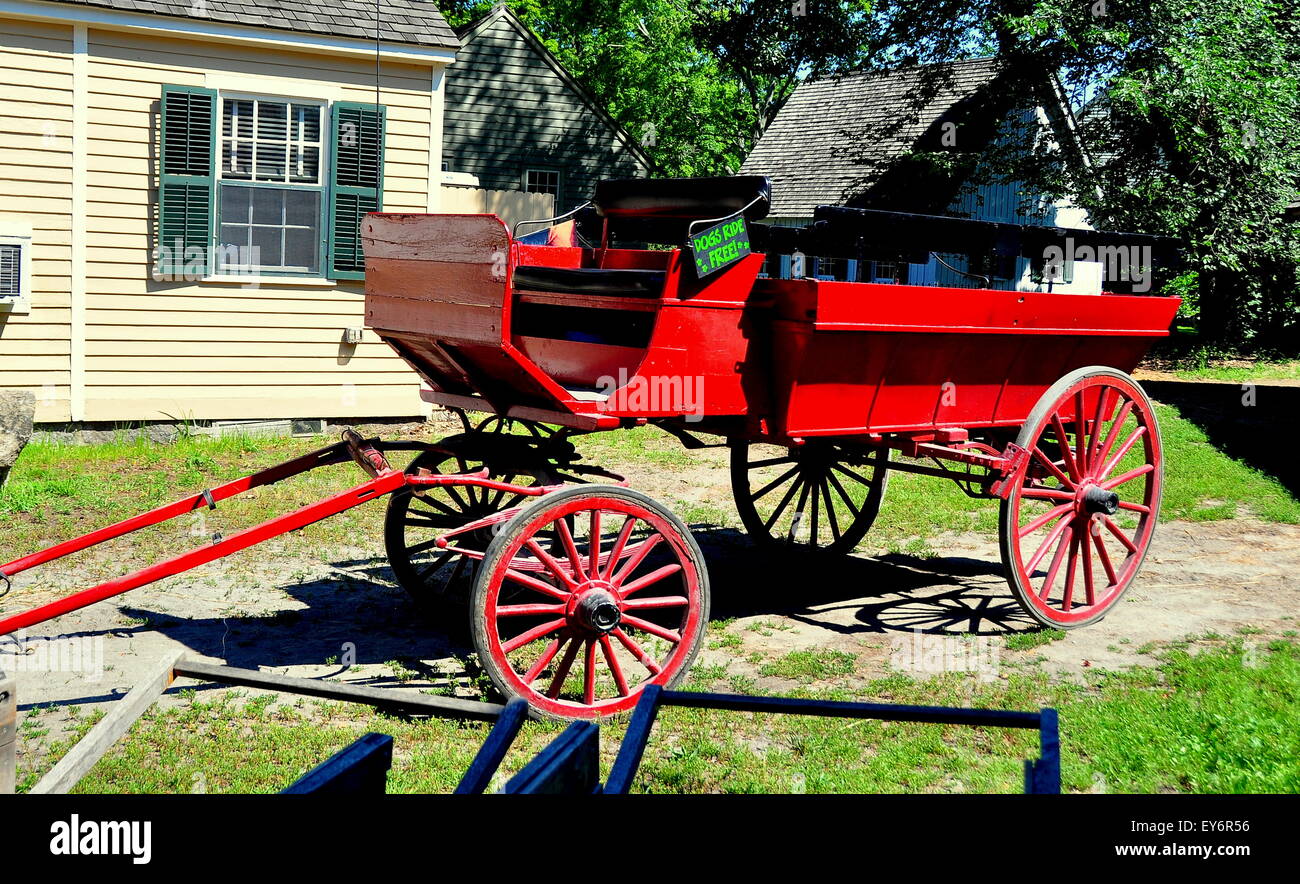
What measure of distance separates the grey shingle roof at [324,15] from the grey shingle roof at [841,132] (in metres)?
10.9

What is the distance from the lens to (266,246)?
11.6 m

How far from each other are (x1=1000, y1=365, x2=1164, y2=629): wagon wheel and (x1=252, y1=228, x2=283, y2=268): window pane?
24.6 feet

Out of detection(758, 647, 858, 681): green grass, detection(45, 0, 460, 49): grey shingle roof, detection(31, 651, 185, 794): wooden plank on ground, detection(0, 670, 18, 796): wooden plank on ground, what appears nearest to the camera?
detection(0, 670, 18, 796): wooden plank on ground

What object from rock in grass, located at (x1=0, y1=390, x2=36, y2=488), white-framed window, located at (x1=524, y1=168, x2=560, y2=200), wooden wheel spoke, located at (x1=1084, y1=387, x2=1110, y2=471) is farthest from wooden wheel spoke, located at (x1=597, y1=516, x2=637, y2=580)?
white-framed window, located at (x1=524, y1=168, x2=560, y2=200)

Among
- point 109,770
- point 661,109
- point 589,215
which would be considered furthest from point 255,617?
point 661,109

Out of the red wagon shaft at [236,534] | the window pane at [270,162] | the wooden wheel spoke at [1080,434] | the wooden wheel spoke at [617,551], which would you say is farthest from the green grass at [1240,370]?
the red wagon shaft at [236,534]

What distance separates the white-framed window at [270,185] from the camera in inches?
445

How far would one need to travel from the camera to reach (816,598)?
7.32 m

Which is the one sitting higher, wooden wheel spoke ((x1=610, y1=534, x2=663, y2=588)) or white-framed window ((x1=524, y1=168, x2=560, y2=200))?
white-framed window ((x1=524, y1=168, x2=560, y2=200))

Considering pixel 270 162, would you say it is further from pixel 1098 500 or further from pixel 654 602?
pixel 1098 500

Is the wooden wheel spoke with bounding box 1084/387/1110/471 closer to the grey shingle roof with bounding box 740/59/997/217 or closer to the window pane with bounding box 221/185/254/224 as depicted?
the window pane with bounding box 221/185/254/224

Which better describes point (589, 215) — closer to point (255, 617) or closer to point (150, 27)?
point (255, 617)

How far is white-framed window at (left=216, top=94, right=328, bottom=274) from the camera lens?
1130 centimetres
